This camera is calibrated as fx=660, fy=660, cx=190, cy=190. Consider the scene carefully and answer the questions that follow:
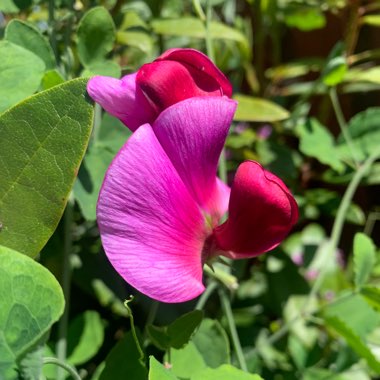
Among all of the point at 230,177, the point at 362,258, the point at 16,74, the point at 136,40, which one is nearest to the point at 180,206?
the point at 16,74

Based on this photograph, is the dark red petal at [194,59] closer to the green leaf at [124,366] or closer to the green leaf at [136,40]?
the green leaf at [124,366]

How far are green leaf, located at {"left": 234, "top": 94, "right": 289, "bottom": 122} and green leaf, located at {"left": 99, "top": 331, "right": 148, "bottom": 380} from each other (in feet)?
1.24

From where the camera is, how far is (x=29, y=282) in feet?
1.06

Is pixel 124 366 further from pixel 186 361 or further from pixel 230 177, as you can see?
pixel 230 177

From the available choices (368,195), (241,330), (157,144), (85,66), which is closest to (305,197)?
(241,330)

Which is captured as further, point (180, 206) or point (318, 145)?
point (318, 145)

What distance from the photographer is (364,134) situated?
2.68 ft

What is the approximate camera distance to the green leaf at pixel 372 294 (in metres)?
0.55

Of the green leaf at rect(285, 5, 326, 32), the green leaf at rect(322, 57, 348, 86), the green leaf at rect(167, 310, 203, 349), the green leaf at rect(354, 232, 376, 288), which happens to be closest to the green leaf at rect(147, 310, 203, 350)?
the green leaf at rect(167, 310, 203, 349)

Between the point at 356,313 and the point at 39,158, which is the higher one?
the point at 39,158

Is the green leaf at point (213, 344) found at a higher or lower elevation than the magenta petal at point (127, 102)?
lower

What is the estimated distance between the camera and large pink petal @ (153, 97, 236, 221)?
38 cm

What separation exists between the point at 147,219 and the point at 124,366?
0.43 ft

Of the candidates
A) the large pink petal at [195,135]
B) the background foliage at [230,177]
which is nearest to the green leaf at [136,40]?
the background foliage at [230,177]
